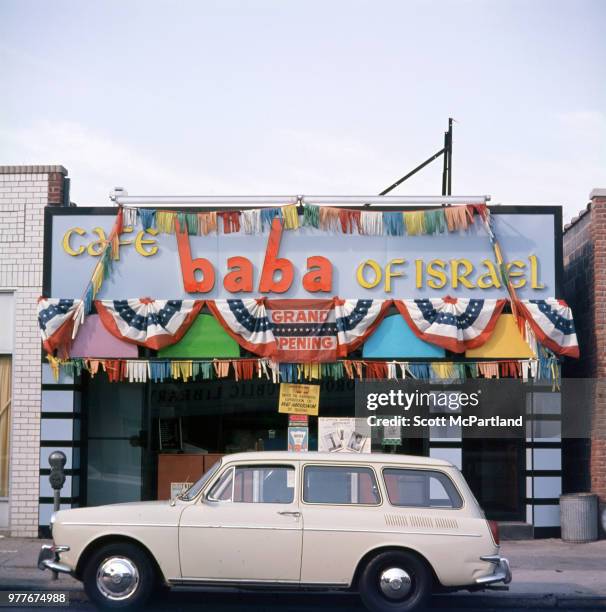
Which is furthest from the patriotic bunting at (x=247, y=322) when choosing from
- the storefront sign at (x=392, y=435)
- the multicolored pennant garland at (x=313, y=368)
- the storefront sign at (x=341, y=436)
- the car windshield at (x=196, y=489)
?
the car windshield at (x=196, y=489)

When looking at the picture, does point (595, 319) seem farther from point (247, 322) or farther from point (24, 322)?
point (24, 322)

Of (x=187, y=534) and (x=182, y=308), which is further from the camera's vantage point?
(x=182, y=308)

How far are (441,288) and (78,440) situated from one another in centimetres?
586

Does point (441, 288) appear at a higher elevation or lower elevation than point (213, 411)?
higher

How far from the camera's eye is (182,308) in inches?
563

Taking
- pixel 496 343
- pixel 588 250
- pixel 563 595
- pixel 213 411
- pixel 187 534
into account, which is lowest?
pixel 563 595

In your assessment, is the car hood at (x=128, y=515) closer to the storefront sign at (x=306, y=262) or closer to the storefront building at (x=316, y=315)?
the storefront building at (x=316, y=315)

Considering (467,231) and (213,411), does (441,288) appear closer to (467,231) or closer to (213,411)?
(467,231)

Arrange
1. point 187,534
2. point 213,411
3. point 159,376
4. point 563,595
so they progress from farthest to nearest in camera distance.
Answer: point 213,411
point 159,376
point 563,595
point 187,534

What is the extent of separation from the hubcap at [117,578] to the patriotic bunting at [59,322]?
16.9 feet

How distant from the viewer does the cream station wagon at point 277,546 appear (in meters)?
9.57

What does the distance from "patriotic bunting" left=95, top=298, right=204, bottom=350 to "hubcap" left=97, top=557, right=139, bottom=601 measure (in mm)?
4820

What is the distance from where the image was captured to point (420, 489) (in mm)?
9992

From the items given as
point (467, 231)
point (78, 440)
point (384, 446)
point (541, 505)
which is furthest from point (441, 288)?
point (78, 440)
